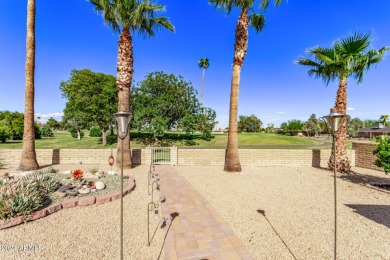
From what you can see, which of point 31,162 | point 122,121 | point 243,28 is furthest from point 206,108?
point 122,121

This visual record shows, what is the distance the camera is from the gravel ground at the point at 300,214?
4.43 m

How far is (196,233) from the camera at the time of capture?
4953 mm

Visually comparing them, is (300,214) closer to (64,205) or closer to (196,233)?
(196,233)

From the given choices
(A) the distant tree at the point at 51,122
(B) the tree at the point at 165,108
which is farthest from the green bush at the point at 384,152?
(A) the distant tree at the point at 51,122

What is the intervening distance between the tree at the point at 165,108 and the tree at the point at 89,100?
13.1 feet

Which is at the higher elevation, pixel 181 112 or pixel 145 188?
pixel 181 112

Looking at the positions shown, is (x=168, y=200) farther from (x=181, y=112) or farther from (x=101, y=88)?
(x=101, y=88)

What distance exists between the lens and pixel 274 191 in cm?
877

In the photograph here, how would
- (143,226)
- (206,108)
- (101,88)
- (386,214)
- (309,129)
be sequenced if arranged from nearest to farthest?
(143,226), (386,214), (101,88), (206,108), (309,129)

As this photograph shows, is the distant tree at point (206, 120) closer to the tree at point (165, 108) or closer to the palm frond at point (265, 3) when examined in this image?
the tree at point (165, 108)

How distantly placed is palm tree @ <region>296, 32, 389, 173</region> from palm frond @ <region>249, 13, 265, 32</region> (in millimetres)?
3781

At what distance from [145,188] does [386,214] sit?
353 inches

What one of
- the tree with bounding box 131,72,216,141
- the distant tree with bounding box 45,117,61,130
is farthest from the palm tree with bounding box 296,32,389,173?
the distant tree with bounding box 45,117,61,130

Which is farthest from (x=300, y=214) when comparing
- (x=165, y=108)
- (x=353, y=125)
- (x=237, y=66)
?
(x=353, y=125)
